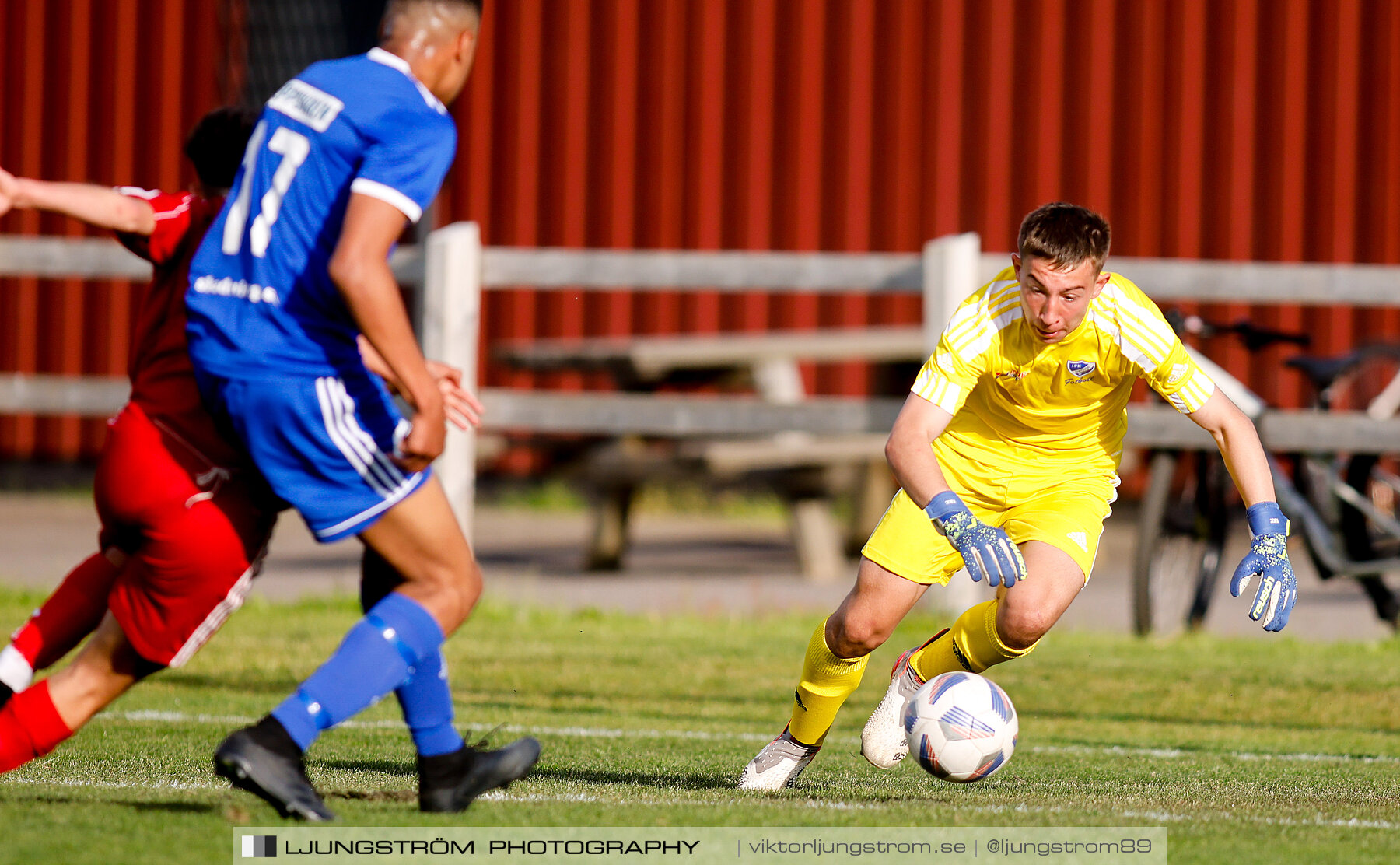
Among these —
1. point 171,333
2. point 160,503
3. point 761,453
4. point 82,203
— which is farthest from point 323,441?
point 761,453

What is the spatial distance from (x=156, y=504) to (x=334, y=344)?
1.72ft

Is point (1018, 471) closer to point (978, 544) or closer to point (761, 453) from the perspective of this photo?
point (978, 544)

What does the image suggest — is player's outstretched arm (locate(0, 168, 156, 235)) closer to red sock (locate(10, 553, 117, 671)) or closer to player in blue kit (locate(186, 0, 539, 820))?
player in blue kit (locate(186, 0, 539, 820))

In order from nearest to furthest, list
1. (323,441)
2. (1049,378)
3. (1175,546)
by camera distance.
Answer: (323,441) < (1049,378) < (1175,546)

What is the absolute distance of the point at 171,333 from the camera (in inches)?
149

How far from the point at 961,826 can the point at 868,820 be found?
8.4 inches

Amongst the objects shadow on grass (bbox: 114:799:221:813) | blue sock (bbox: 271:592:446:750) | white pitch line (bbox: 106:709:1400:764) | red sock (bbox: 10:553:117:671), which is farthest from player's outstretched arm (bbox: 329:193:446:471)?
white pitch line (bbox: 106:709:1400:764)

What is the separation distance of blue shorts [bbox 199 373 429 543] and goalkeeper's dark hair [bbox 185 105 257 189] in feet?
2.69

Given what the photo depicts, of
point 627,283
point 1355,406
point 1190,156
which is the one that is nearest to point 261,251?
point 627,283

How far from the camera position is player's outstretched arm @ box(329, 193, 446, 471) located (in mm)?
3293

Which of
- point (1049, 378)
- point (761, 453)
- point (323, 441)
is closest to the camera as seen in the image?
point (323, 441)

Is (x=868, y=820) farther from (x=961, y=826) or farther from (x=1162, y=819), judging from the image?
(x=1162, y=819)

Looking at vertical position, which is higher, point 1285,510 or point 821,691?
point 821,691

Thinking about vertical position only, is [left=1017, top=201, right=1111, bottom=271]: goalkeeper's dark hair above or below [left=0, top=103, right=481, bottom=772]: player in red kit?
above
